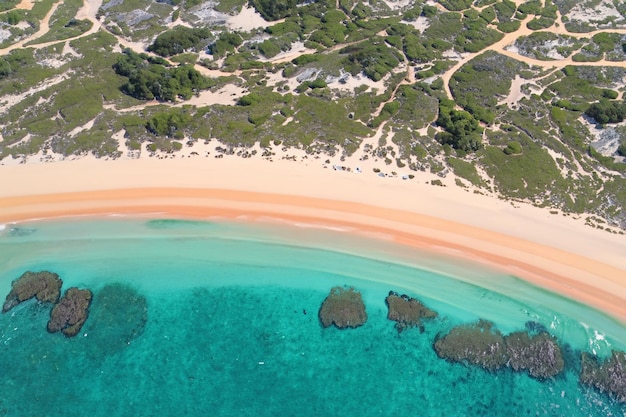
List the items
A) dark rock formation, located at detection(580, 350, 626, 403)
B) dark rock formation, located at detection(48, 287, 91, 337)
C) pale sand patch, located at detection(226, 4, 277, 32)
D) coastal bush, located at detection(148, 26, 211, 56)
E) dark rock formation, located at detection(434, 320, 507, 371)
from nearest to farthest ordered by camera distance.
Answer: dark rock formation, located at detection(580, 350, 626, 403) < dark rock formation, located at detection(434, 320, 507, 371) < dark rock formation, located at detection(48, 287, 91, 337) < coastal bush, located at detection(148, 26, 211, 56) < pale sand patch, located at detection(226, 4, 277, 32)

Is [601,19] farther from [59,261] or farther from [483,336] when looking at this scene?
[59,261]

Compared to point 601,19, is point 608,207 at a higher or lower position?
lower

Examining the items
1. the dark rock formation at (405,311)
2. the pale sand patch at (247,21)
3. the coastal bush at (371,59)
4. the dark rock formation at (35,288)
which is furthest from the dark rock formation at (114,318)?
the pale sand patch at (247,21)

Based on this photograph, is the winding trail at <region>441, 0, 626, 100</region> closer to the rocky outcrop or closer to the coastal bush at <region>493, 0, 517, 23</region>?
the coastal bush at <region>493, 0, 517, 23</region>

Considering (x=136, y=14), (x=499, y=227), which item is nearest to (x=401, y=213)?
(x=499, y=227)

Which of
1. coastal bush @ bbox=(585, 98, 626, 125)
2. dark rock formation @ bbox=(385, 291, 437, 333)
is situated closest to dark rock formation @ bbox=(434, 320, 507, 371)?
dark rock formation @ bbox=(385, 291, 437, 333)

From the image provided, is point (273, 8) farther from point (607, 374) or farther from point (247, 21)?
point (607, 374)
